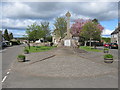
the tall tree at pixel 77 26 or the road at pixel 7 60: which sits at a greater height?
A: the tall tree at pixel 77 26

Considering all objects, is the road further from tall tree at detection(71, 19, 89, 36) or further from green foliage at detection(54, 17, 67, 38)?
green foliage at detection(54, 17, 67, 38)

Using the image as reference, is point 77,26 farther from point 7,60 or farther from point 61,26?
point 7,60

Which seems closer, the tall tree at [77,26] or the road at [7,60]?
the road at [7,60]

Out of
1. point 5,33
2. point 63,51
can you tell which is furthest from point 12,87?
point 5,33

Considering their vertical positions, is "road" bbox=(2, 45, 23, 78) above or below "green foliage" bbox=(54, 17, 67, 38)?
below

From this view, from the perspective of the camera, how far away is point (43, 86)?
714 cm

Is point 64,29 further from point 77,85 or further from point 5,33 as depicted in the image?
point 77,85

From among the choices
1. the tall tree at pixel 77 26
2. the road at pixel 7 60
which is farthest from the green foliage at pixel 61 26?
the road at pixel 7 60

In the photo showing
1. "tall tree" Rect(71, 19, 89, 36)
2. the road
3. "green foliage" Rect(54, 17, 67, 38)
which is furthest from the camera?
"green foliage" Rect(54, 17, 67, 38)

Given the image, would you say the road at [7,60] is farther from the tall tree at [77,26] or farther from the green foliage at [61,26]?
the green foliage at [61,26]

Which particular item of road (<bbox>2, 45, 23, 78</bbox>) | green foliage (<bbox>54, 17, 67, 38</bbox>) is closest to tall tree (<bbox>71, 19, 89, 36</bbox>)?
green foliage (<bbox>54, 17, 67, 38</bbox>)

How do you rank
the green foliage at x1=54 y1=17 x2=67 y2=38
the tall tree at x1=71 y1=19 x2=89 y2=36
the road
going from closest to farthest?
the road → the tall tree at x1=71 y1=19 x2=89 y2=36 → the green foliage at x1=54 y1=17 x2=67 y2=38

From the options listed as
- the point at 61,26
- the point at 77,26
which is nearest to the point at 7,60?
the point at 77,26

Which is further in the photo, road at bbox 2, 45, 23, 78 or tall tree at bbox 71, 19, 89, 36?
tall tree at bbox 71, 19, 89, 36
